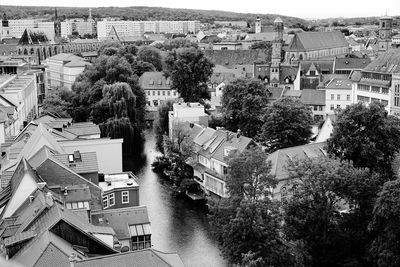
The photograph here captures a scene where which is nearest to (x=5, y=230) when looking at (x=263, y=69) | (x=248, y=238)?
(x=248, y=238)

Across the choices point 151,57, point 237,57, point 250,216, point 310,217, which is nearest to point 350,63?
point 237,57

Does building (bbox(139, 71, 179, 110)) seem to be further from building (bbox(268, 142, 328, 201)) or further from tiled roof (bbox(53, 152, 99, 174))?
tiled roof (bbox(53, 152, 99, 174))

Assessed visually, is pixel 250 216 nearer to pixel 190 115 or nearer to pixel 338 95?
pixel 190 115

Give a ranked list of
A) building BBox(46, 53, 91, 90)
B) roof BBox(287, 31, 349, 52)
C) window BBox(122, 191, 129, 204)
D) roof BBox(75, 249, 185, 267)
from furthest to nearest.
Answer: roof BBox(287, 31, 349, 52)
building BBox(46, 53, 91, 90)
window BBox(122, 191, 129, 204)
roof BBox(75, 249, 185, 267)

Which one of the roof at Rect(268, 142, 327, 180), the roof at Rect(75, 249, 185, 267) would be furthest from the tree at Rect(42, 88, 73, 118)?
the roof at Rect(75, 249, 185, 267)

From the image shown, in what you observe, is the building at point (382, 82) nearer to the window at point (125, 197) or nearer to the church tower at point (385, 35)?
the window at point (125, 197)

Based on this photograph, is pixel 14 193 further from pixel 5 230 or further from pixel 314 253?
pixel 314 253
